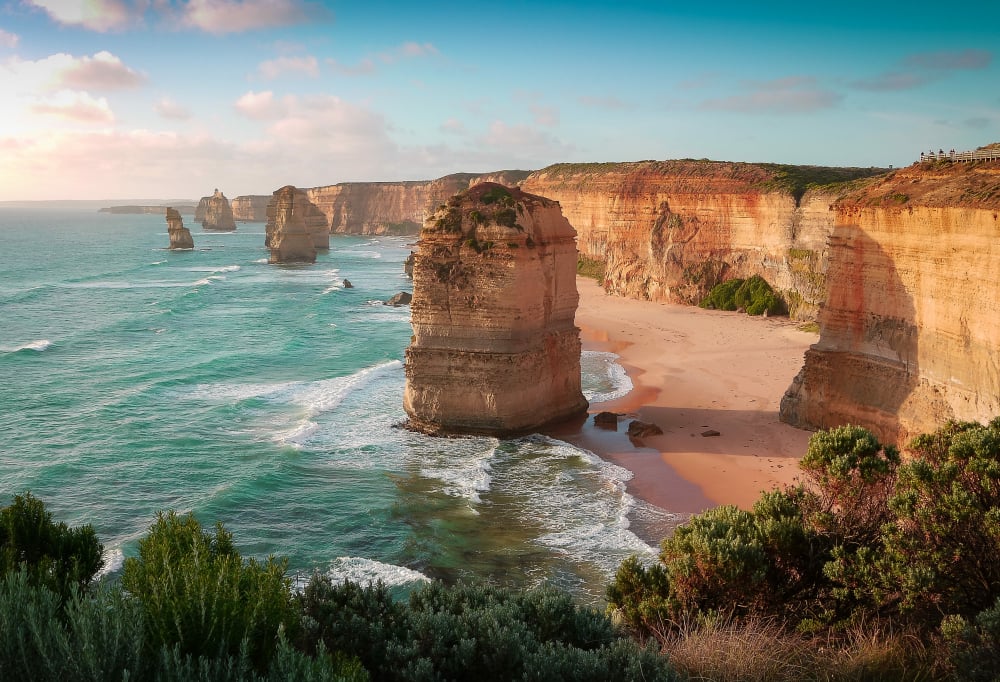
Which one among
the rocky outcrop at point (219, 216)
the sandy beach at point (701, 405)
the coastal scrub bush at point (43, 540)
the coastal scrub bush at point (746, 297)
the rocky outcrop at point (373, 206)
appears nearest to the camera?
the coastal scrub bush at point (43, 540)

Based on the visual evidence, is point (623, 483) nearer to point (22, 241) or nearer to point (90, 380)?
point (90, 380)

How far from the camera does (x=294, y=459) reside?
23.2m

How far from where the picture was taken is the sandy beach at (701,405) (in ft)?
69.2

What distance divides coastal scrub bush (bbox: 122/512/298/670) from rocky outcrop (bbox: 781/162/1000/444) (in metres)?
16.1

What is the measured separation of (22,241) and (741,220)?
13430 centimetres

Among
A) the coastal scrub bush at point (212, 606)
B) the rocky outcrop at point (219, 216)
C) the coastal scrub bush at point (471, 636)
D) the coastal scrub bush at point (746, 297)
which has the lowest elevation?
the coastal scrub bush at point (471, 636)

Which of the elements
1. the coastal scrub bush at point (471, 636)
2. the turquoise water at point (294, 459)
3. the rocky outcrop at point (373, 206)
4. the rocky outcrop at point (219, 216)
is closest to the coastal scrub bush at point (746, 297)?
the turquoise water at point (294, 459)

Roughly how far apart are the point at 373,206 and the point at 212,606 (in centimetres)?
15020

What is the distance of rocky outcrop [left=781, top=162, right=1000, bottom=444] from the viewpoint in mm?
17453

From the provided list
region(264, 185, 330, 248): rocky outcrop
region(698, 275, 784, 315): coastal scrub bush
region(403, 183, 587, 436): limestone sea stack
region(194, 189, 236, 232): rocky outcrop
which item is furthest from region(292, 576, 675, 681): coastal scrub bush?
region(194, 189, 236, 232): rocky outcrop

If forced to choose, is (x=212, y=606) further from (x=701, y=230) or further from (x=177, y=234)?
Answer: (x=177, y=234)

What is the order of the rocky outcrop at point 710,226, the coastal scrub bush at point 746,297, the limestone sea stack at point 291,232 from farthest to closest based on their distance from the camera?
1. the limestone sea stack at point 291,232
2. the coastal scrub bush at point 746,297
3. the rocky outcrop at point 710,226

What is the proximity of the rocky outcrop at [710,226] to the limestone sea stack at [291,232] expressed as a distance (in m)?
42.6

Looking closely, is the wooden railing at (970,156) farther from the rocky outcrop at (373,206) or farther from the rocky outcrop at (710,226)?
the rocky outcrop at (373,206)
